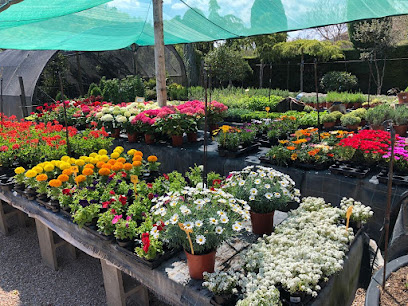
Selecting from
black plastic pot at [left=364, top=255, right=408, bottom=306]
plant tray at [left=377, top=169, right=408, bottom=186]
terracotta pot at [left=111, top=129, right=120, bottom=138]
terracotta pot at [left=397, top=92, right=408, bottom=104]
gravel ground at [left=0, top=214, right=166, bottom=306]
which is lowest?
gravel ground at [left=0, top=214, right=166, bottom=306]

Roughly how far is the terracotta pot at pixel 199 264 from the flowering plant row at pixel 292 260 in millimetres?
94

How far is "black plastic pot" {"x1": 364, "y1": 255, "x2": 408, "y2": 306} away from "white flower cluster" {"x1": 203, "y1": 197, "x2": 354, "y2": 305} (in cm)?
19

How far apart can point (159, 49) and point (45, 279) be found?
3.98 m

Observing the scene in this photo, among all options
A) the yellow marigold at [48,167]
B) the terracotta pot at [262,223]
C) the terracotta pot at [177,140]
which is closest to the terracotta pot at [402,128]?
the terracotta pot at [177,140]

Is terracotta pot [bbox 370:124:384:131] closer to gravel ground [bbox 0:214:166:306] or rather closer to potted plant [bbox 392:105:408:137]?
potted plant [bbox 392:105:408:137]

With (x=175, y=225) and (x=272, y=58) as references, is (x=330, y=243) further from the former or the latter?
(x=272, y=58)

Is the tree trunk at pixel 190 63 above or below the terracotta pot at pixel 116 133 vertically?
above

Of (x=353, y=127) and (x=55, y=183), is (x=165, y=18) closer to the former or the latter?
(x=353, y=127)

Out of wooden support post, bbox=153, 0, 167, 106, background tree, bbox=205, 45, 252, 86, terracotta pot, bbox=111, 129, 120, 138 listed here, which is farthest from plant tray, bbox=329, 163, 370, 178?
background tree, bbox=205, 45, 252, 86

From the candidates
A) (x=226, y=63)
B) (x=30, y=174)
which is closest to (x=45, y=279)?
(x=30, y=174)

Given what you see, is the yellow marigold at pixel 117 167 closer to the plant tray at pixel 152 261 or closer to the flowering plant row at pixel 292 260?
the plant tray at pixel 152 261

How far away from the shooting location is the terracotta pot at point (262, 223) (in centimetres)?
220

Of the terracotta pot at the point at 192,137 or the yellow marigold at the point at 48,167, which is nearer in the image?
A: the yellow marigold at the point at 48,167

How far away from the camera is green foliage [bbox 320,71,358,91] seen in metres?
12.4
